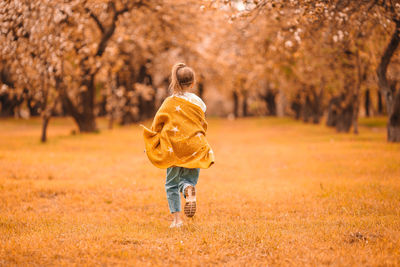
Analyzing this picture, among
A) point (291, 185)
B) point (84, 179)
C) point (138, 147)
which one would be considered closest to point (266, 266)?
point (291, 185)

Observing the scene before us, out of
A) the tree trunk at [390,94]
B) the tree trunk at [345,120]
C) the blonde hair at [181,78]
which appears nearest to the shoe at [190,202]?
the blonde hair at [181,78]

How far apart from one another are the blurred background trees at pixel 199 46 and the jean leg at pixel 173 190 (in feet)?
11.4

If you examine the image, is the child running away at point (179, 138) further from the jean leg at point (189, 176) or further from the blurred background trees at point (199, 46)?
the blurred background trees at point (199, 46)

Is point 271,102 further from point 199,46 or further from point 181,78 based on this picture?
point 181,78

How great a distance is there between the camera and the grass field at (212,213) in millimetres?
4672

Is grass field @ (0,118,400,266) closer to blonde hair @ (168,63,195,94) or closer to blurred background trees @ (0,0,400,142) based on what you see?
blonde hair @ (168,63,195,94)

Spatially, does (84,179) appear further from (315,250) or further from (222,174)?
(315,250)

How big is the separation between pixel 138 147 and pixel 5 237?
12.7 metres

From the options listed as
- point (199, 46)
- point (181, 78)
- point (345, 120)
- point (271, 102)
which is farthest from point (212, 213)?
point (271, 102)

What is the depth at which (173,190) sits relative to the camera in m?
5.89

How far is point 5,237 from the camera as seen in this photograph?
5.34 meters

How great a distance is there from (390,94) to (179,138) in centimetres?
1198

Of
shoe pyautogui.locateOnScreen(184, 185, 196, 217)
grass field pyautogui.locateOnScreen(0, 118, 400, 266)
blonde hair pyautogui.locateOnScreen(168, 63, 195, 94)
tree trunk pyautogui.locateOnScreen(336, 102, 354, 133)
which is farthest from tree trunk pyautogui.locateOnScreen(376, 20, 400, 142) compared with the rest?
shoe pyautogui.locateOnScreen(184, 185, 196, 217)

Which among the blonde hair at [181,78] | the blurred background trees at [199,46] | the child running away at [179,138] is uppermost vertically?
the blurred background trees at [199,46]
